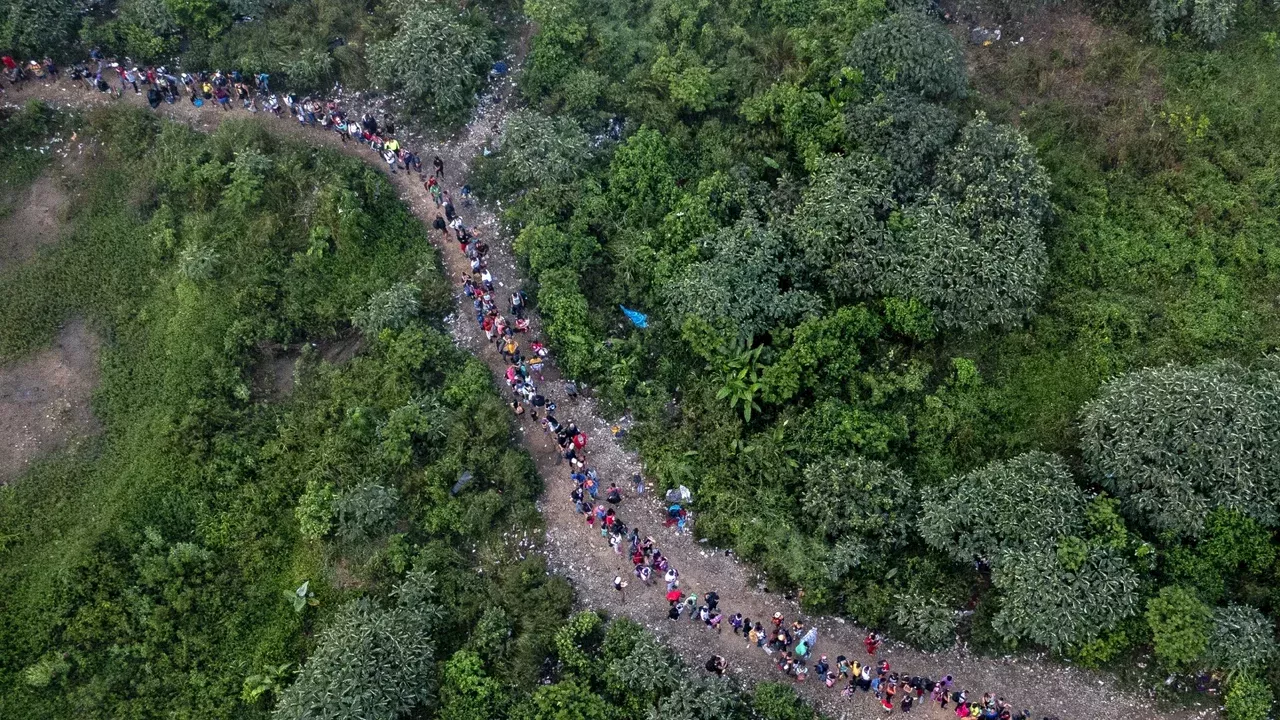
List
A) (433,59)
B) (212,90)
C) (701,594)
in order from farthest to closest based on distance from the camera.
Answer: (212,90)
(433,59)
(701,594)

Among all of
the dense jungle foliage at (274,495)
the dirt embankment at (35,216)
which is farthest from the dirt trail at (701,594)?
the dirt embankment at (35,216)

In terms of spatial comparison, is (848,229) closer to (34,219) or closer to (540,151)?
(540,151)

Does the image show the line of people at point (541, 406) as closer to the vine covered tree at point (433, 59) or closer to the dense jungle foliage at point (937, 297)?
the dense jungle foliage at point (937, 297)

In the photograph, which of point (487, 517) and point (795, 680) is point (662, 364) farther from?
point (795, 680)

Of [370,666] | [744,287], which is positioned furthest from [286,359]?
[744,287]

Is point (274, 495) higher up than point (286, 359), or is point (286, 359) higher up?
point (286, 359)

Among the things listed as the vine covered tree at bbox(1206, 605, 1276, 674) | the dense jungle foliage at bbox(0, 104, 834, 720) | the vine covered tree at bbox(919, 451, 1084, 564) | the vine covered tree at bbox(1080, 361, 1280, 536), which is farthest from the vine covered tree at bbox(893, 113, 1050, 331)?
the dense jungle foliage at bbox(0, 104, 834, 720)
